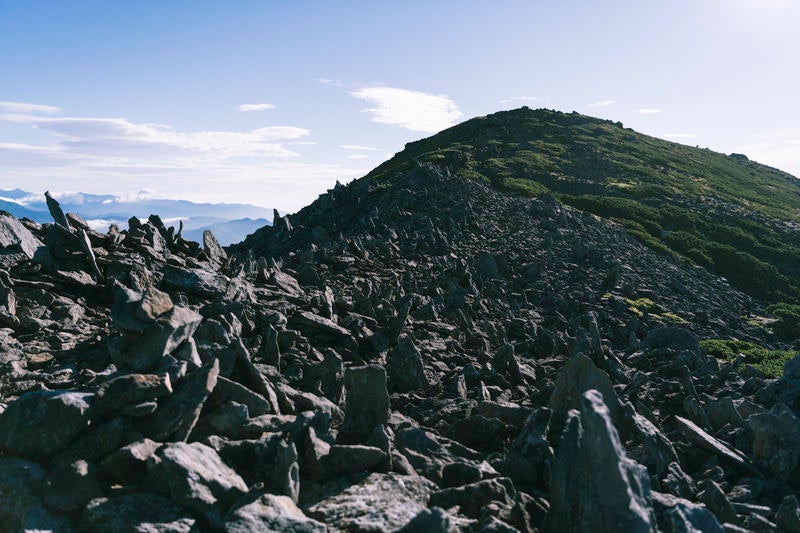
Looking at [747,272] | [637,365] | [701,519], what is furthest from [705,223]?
[701,519]

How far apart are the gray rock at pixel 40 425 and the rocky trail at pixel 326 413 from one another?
22mm

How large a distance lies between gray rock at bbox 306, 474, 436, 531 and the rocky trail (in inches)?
1.2

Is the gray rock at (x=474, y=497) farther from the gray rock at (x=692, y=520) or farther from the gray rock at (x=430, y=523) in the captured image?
the gray rock at (x=692, y=520)

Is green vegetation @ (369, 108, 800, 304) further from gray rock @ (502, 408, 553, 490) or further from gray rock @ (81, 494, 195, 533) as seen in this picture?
gray rock @ (81, 494, 195, 533)

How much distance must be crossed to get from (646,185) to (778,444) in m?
89.6

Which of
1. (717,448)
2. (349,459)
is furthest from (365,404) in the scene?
(717,448)

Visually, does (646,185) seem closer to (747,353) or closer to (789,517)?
(747,353)

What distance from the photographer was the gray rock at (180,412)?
7512 mm

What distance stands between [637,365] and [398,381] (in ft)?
35.0

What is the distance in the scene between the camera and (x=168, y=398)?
798 cm

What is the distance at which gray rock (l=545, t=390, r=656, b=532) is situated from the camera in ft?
19.4

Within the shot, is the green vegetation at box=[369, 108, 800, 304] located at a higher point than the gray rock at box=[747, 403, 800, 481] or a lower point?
higher

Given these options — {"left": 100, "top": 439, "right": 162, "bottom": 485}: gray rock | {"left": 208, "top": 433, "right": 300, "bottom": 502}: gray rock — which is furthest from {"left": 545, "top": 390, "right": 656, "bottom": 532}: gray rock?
{"left": 100, "top": 439, "right": 162, "bottom": 485}: gray rock

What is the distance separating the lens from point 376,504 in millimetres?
7215
